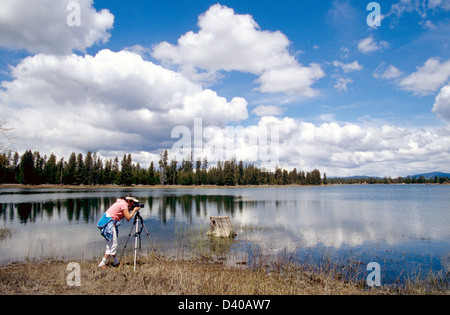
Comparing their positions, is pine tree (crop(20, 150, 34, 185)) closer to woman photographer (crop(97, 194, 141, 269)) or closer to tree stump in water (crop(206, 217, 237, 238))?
tree stump in water (crop(206, 217, 237, 238))

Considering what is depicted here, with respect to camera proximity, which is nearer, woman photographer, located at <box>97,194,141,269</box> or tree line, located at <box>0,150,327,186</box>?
woman photographer, located at <box>97,194,141,269</box>

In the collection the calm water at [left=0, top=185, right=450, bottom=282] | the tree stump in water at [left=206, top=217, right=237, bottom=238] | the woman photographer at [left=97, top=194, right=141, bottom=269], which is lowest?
the calm water at [left=0, top=185, right=450, bottom=282]

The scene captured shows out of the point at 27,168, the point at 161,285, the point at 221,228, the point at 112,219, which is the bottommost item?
the point at 221,228

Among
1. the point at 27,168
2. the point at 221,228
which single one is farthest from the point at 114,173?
the point at 221,228

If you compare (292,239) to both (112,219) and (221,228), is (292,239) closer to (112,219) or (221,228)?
(221,228)

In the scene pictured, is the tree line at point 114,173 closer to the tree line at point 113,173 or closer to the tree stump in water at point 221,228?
the tree line at point 113,173

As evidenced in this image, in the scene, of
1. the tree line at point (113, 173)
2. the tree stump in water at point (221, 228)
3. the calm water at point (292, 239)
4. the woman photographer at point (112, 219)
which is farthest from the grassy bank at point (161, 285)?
the tree line at point (113, 173)

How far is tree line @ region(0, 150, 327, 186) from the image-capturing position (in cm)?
11066

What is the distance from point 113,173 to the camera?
13050 centimetres

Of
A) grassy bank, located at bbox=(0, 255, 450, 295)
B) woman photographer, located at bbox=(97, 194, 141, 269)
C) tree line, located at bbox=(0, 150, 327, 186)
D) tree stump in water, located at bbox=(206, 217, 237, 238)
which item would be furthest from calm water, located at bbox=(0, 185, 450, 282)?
tree line, located at bbox=(0, 150, 327, 186)
